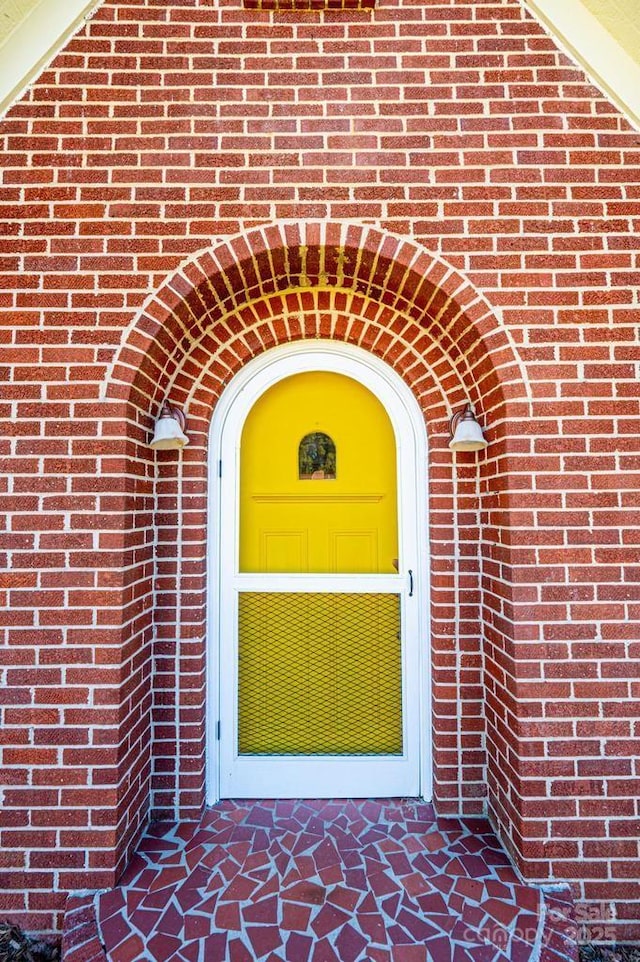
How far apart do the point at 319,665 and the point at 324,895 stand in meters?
0.97

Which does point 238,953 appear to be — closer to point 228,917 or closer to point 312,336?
point 228,917

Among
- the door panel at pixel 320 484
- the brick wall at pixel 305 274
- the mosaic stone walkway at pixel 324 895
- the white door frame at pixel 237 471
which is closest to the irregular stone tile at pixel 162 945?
the mosaic stone walkway at pixel 324 895

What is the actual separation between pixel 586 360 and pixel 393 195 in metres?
1.18

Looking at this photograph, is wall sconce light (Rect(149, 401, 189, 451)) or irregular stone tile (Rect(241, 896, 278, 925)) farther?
wall sconce light (Rect(149, 401, 189, 451))

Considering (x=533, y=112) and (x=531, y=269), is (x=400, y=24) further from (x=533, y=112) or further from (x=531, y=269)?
(x=531, y=269)

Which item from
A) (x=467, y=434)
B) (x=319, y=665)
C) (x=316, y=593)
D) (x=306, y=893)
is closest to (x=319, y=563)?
(x=316, y=593)

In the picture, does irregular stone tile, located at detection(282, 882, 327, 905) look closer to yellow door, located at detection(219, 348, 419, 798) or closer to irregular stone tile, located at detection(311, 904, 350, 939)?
irregular stone tile, located at detection(311, 904, 350, 939)

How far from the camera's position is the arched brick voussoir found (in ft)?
7.38

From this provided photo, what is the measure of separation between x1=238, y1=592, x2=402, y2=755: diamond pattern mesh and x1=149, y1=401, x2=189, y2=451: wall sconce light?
92 cm

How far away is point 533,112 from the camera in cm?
233

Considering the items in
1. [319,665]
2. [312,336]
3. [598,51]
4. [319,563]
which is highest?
[598,51]

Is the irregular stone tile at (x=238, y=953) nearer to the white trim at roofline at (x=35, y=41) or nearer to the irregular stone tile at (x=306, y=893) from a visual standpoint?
the irregular stone tile at (x=306, y=893)

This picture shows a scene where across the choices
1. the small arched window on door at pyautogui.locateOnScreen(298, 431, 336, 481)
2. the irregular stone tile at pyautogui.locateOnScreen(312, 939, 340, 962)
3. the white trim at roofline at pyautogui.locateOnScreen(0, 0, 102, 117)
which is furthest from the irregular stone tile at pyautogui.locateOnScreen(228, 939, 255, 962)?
the white trim at roofline at pyautogui.locateOnScreen(0, 0, 102, 117)

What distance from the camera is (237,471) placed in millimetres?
2709
